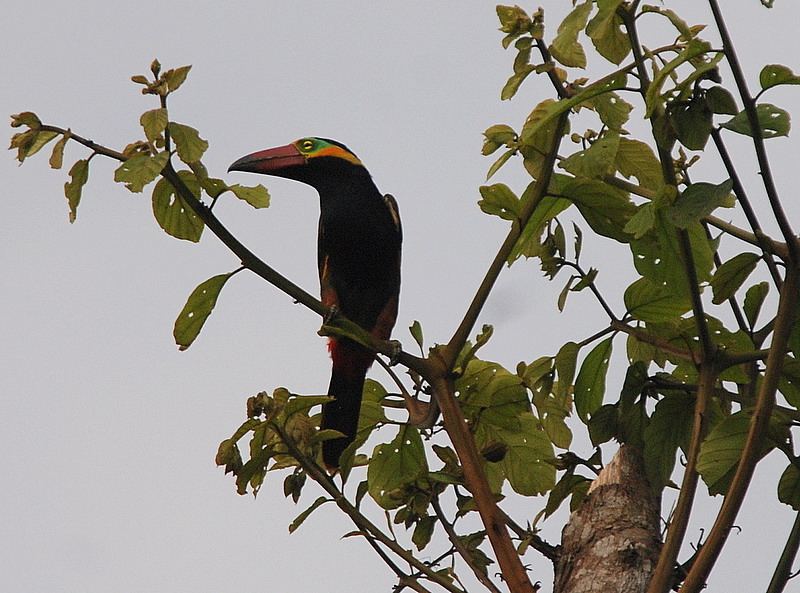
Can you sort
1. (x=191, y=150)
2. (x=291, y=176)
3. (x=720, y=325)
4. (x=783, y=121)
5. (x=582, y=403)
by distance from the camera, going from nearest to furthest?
(x=783, y=121), (x=191, y=150), (x=720, y=325), (x=582, y=403), (x=291, y=176)

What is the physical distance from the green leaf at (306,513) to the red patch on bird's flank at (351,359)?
1.42m

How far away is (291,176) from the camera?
365cm

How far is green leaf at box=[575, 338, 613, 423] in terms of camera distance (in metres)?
2.12

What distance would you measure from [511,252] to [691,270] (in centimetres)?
35

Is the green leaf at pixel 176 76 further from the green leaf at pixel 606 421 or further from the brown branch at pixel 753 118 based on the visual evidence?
the green leaf at pixel 606 421

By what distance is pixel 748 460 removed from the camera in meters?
1.57

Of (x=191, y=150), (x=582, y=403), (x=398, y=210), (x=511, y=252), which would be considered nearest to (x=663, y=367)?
(x=582, y=403)

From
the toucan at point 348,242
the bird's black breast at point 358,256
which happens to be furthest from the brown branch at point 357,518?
the bird's black breast at point 358,256

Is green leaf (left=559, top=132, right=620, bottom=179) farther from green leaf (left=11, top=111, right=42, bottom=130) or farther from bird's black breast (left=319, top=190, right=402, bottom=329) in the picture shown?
bird's black breast (left=319, top=190, right=402, bottom=329)

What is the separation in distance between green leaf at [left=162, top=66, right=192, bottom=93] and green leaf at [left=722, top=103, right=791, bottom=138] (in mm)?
912

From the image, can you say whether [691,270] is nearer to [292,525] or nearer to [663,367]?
[663,367]

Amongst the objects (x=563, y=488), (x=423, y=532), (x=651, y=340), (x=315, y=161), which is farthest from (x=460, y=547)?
(x=315, y=161)

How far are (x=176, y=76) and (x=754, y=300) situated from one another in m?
1.24

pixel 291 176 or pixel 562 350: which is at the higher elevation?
pixel 291 176
